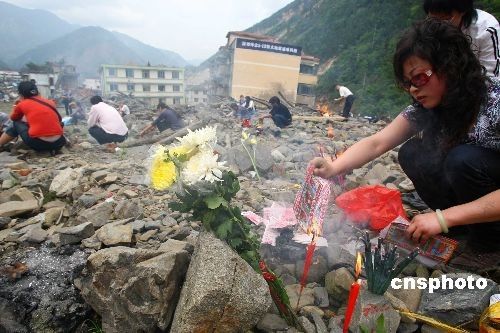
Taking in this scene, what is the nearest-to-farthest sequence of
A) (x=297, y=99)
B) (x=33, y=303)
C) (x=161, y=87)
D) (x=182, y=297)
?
(x=182, y=297)
(x=33, y=303)
(x=297, y=99)
(x=161, y=87)

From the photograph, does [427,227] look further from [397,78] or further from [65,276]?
[65,276]

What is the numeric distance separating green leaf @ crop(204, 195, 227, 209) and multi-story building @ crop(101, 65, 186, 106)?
52.2 metres

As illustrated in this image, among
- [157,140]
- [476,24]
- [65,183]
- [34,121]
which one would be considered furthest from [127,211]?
[157,140]

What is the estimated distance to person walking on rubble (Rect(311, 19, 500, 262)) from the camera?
183cm

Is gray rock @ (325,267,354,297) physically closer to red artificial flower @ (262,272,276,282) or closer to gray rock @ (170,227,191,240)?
red artificial flower @ (262,272,276,282)

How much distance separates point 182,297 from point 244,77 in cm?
3604

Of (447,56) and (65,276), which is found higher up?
(447,56)

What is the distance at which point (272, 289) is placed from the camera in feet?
5.73

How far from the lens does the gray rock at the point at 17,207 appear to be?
3.23 m

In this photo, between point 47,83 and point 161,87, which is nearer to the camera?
point 47,83

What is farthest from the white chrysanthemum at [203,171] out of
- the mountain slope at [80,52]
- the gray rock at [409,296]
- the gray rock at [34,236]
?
the mountain slope at [80,52]

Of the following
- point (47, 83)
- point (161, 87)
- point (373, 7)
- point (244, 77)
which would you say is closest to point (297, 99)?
point (244, 77)

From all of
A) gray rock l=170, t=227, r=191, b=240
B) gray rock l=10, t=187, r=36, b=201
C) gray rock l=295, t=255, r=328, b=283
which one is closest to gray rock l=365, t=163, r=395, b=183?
gray rock l=295, t=255, r=328, b=283

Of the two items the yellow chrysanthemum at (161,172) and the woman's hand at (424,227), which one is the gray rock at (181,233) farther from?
the woman's hand at (424,227)
